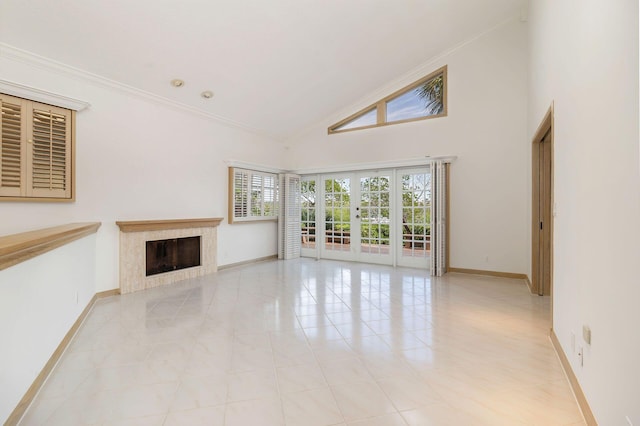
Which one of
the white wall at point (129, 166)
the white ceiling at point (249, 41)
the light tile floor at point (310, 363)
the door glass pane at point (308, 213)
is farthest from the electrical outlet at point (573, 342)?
the door glass pane at point (308, 213)

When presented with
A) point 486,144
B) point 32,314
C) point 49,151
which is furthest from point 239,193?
point 486,144

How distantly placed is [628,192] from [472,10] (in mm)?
4621

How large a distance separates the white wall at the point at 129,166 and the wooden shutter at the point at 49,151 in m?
0.16

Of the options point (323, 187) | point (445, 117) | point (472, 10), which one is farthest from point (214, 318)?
point (472, 10)

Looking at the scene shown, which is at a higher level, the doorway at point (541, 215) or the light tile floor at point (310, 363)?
the doorway at point (541, 215)

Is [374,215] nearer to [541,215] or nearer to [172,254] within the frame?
[541,215]

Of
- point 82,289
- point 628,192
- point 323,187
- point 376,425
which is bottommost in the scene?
point 376,425

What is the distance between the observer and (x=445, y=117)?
579cm

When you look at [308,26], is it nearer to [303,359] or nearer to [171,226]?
[171,226]

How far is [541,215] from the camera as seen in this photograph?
4.29 meters

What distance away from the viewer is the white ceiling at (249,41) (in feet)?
10.7

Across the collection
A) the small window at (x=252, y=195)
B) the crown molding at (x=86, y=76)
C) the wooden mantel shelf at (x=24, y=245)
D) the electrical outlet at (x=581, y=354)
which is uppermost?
the crown molding at (x=86, y=76)

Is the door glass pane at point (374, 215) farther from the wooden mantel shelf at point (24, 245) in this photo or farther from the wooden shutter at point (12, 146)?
the wooden shutter at point (12, 146)

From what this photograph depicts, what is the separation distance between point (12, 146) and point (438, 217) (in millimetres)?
5804
